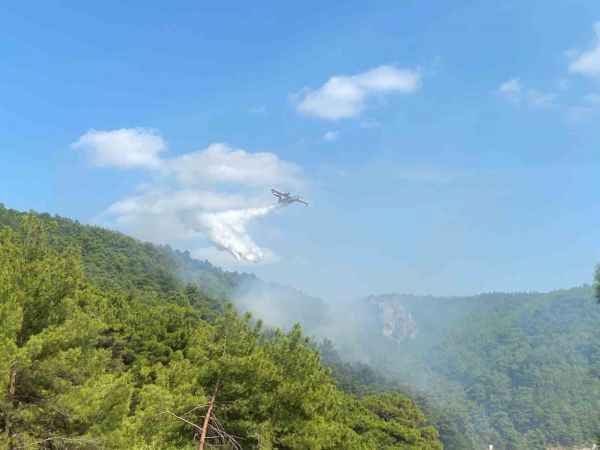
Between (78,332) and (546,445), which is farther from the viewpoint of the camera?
(546,445)

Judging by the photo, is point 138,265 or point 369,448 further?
point 138,265

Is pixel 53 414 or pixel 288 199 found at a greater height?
pixel 288 199

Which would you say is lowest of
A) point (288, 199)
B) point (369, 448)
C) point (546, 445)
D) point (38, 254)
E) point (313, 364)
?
point (546, 445)

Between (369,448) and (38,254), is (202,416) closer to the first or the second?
(38,254)

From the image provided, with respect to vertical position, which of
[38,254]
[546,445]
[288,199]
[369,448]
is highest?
[288,199]

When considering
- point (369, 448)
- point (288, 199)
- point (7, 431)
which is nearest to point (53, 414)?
point (7, 431)

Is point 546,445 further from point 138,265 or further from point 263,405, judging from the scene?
point 263,405

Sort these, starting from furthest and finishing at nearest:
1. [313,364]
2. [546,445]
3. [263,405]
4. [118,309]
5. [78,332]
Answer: [546,445], [118,309], [313,364], [263,405], [78,332]

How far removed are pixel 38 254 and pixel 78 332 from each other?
6032mm

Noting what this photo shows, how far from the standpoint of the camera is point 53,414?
15.2 m

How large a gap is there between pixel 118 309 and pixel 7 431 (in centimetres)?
2339

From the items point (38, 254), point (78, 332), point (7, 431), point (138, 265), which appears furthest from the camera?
point (138, 265)

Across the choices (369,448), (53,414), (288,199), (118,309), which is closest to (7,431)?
(53,414)

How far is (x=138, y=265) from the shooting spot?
14412 centimetres
